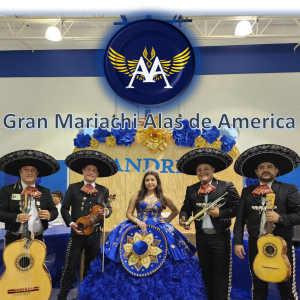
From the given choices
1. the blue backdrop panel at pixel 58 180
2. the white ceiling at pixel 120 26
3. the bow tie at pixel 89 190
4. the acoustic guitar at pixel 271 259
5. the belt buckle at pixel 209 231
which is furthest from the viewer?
the blue backdrop panel at pixel 58 180

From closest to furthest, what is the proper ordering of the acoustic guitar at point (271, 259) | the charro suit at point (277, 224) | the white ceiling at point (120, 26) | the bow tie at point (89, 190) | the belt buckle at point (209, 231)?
Answer: the acoustic guitar at point (271, 259), the charro suit at point (277, 224), the belt buckle at point (209, 231), the white ceiling at point (120, 26), the bow tie at point (89, 190)

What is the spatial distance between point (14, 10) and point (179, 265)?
10.6ft

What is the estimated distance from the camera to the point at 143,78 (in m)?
4.29

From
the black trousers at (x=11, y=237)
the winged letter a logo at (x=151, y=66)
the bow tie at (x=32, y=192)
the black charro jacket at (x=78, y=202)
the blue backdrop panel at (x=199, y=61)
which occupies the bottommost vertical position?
the black trousers at (x=11, y=237)

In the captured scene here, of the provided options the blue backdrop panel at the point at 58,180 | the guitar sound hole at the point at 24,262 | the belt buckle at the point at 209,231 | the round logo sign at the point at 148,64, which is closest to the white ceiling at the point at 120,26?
the round logo sign at the point at 148,64

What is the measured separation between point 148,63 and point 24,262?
2.63 metres

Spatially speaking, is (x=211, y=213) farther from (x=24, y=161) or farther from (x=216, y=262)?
(x=24, y=161)

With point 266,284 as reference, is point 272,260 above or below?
above

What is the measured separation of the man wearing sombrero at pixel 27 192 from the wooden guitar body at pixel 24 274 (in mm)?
260

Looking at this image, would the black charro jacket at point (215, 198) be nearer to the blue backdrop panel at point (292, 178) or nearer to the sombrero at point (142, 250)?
the sombrero at point (142, 250)

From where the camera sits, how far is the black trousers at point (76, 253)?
4512 mm

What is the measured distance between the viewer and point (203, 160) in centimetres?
448

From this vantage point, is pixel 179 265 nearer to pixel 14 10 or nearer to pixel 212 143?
pixel 212 143

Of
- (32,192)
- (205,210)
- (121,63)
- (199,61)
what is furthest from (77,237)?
(199,61)
